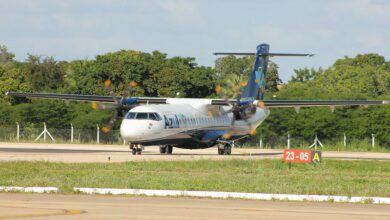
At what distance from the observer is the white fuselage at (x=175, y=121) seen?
43688 millimetres

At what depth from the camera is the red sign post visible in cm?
3528

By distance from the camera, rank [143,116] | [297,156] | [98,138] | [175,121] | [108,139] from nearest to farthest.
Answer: [297,156], [143,116], [175,121], [98,138], [108,139]

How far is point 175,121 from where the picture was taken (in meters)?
46.2

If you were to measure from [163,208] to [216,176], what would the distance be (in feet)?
36.4

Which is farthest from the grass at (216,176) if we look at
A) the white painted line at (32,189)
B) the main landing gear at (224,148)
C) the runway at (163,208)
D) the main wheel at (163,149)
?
the main wheel at (163,149)

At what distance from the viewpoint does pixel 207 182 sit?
27016 mm

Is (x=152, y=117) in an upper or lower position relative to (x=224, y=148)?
upper

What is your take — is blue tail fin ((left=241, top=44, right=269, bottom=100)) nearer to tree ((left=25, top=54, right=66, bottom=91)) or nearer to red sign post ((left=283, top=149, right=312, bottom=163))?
red sign post ((left=283, top=149, right=312, bottom=163))

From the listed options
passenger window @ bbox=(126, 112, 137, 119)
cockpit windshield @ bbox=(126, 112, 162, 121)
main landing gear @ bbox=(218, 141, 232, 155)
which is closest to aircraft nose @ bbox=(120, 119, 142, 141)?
passenger window @ bbox=(126, 112, 137, 119)

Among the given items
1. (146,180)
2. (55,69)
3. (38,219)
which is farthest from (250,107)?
(55,69)

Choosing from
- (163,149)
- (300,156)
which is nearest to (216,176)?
(300,156)

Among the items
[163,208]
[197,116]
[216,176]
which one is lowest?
[163,208]

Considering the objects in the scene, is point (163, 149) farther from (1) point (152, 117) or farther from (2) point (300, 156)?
(2) point (300, 156)

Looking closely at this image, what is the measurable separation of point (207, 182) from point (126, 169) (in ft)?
22.2
